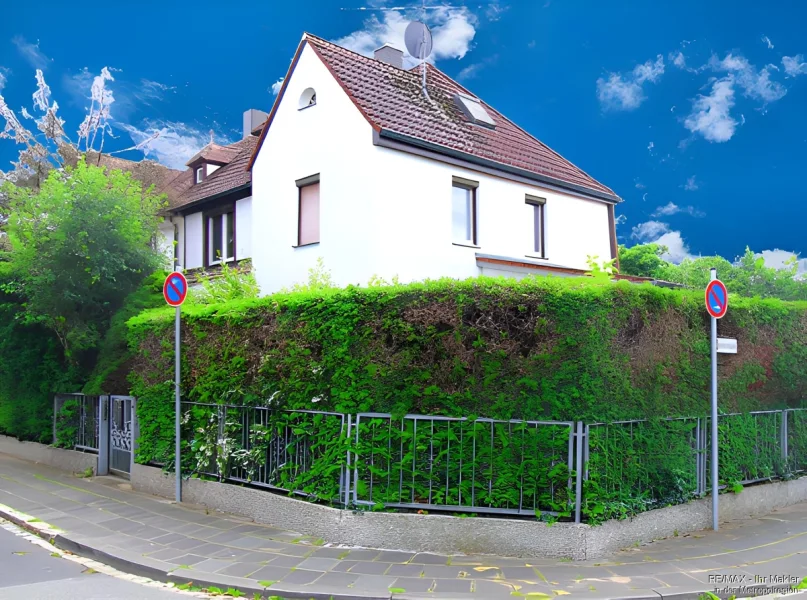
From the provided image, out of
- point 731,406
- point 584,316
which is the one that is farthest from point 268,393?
point 731,406

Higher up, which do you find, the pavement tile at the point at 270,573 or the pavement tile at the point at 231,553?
the pavement tile at the point at 270,573

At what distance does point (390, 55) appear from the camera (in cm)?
2116

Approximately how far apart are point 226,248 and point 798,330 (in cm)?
1569

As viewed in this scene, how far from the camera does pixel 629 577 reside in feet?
21.9

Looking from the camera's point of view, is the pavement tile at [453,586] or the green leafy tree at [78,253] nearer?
the pavement tile at [453,586]

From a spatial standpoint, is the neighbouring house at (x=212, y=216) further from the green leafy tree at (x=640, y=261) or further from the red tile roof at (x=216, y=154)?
the green leafy tree at (x=640, y=261)

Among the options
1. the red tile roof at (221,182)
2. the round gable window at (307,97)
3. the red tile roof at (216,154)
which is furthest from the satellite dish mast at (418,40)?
the red tile roof at (216,154)

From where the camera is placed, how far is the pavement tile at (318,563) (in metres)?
7.01

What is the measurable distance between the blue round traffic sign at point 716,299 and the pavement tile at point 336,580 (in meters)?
5.86

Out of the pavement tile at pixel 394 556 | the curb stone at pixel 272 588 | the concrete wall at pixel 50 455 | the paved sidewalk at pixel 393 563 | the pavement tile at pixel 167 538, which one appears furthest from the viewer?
the concrete wall at pixel 50 455

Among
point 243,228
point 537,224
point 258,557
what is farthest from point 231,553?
point 243,228

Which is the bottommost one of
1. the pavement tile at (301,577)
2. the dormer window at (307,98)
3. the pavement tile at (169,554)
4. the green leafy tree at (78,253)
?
the pavement tile at (169,554)

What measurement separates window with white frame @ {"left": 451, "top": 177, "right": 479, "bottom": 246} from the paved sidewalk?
8942mm

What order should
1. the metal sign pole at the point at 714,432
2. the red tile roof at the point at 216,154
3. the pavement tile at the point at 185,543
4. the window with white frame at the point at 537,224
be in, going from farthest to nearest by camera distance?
1. the red tile roof at the point at 216,154
2. the window with white frame at the point at 537,224
3. the metal sign pole at the point at 714,432
4. the pavement tile at the point at 185,543
